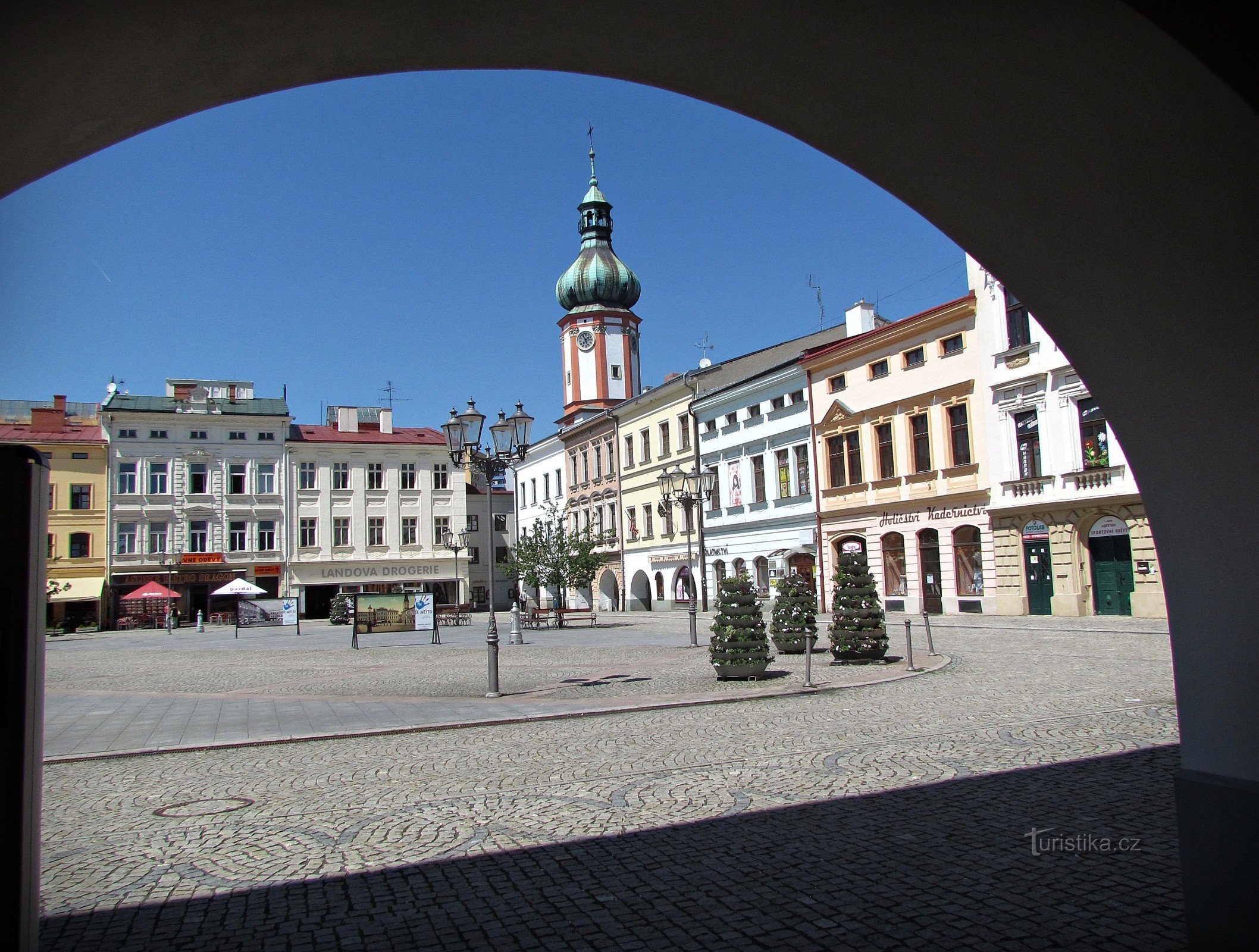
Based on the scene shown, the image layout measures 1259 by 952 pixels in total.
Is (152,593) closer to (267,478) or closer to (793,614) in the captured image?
(267,478)

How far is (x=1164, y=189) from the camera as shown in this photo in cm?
323

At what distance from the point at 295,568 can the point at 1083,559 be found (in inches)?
1829

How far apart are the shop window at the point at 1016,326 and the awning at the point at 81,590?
49.2m

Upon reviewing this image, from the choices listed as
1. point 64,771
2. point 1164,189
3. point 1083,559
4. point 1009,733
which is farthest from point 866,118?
point 1083,559

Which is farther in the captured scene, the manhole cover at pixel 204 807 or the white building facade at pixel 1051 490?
the white building facade at pixel 1051 490

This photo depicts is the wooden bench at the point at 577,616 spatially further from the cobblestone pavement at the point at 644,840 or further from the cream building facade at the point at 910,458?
the cobblestone pavement at the point at 644,840

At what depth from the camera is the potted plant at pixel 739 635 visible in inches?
564

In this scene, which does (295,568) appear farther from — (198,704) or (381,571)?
(198,704)

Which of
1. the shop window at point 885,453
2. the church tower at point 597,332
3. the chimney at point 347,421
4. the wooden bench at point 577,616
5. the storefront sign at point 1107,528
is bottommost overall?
the wooden bench at point 577,616

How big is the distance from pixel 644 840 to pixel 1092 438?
24661 mm

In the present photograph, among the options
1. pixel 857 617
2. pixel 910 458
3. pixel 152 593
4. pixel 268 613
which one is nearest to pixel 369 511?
pixel 152 593

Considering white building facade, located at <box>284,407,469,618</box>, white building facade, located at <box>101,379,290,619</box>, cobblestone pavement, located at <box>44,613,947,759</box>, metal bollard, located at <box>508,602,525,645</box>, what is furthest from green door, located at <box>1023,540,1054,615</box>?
white building facade, located at <box>101,379,290,619</box>

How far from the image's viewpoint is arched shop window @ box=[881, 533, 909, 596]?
113 feet

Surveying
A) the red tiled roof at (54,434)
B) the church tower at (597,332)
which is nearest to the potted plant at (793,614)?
the church tower at (597,332)
